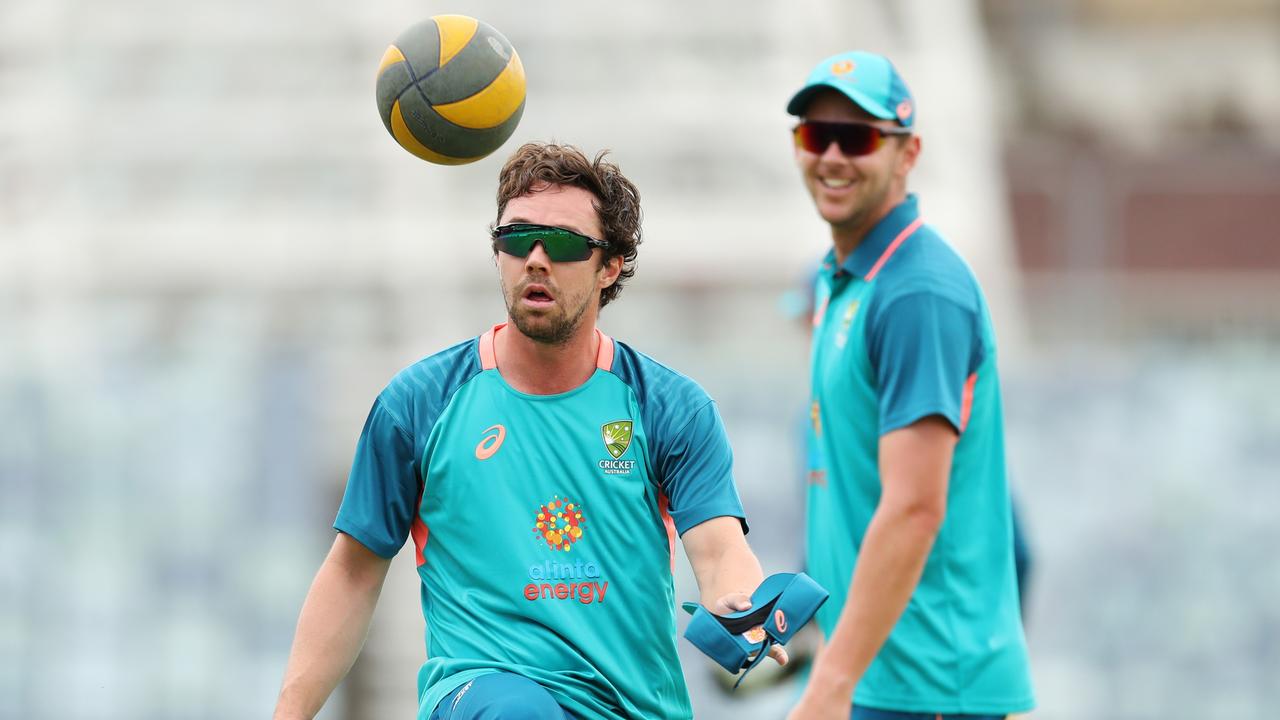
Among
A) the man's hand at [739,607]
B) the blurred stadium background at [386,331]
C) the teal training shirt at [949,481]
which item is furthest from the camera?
the blurred stadium background at [386,331]

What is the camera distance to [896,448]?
4.74 metres

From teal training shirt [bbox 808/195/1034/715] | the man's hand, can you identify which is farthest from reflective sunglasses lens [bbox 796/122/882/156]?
the man's hand

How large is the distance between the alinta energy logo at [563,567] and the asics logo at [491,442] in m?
0.19

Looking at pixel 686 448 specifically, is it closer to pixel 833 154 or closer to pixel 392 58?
pixel 833 154

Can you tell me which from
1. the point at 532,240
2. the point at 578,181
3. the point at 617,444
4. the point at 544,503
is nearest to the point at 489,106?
the point at 578,181

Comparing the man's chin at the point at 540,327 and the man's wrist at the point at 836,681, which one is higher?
the man's chin at the point at 540,327

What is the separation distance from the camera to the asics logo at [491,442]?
459 centimetres

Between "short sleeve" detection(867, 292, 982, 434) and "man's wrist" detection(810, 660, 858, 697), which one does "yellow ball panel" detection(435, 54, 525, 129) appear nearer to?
"short sleeve" detection(867, 292, 982, 434)

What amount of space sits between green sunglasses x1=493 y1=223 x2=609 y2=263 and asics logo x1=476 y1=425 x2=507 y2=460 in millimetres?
458

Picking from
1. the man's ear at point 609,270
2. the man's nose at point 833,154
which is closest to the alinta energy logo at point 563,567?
the man's ear at point 609,270

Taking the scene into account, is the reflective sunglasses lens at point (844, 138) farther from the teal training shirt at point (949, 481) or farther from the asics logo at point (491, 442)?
the asics logo at point (491, 442)

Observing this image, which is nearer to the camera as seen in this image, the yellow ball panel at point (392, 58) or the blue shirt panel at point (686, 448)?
the blue shirt panel at point (686, 448)

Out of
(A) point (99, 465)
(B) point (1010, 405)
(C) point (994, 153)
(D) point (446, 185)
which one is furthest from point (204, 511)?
(C) point (994, 153)

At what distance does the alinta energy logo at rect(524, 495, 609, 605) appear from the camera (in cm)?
452
